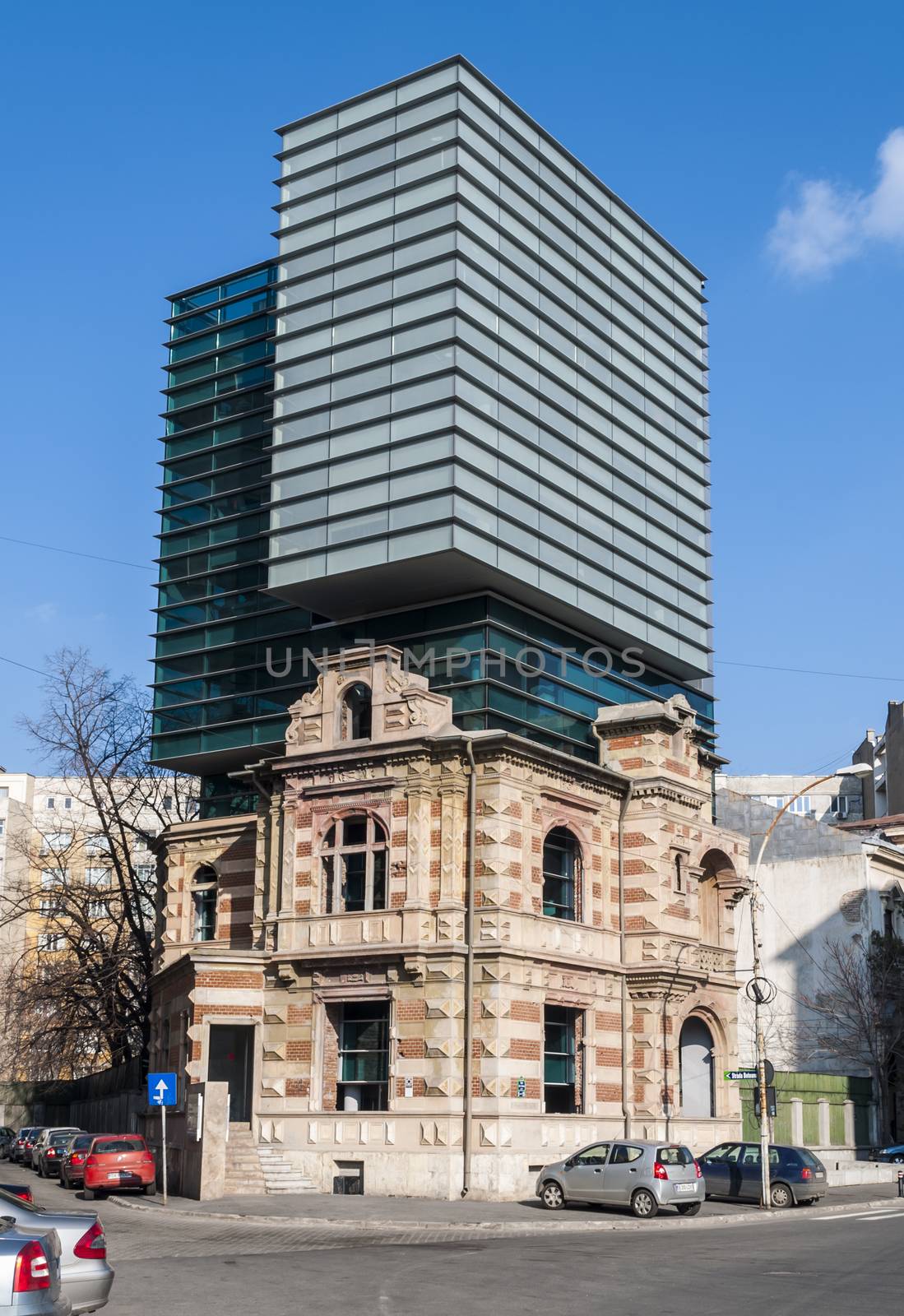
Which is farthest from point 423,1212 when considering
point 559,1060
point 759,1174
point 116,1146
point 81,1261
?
point 81,1261

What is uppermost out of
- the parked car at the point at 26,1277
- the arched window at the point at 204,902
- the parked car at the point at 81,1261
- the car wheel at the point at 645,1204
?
the arched window at the point at 204,902

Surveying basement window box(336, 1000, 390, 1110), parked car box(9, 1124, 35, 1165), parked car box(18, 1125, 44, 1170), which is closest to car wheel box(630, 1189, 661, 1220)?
basement window box(336, 1000, 390, 1110)

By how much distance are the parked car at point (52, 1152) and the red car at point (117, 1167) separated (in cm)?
852

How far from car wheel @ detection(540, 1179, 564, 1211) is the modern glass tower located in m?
14.8

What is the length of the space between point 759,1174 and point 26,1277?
2783cm

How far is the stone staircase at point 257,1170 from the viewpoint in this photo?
120ft

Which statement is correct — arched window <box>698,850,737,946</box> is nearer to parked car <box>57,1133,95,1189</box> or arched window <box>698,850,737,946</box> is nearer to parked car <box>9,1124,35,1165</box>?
parked car <box>57,1133,95,1189</box>

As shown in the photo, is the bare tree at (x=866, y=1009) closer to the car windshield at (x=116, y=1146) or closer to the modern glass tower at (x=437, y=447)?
the modern glass tower at (x=437, y=447)

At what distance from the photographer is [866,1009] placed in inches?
2398

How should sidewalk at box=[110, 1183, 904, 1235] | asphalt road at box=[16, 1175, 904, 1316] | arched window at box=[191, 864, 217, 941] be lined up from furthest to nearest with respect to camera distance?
arched window at box=[191, 864, 217, 941] → sidewalk at box=[110, 1183, 904, 1235] → asphalt road at box=[16, 1175, 904, 1316]

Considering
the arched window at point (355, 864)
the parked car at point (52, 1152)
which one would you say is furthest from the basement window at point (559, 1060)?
the parked car at point (52, 1152)

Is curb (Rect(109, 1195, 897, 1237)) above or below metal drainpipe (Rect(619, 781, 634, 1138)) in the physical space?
below

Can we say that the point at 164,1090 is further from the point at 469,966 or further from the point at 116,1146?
the point at 469,966

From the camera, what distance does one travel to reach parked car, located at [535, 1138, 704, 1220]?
102ft
